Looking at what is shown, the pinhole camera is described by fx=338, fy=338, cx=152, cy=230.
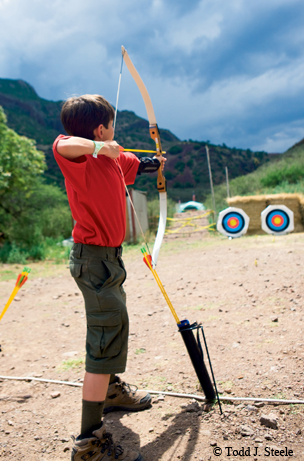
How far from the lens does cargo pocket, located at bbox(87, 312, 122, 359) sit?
4.04ft

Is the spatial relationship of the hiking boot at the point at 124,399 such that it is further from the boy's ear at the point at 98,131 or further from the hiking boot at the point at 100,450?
the boy's ear at the point at 98,131

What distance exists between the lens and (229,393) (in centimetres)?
159

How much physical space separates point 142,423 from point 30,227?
8581 millimetres

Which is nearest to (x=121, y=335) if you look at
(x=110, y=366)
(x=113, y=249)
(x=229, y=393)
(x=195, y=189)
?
(x=110, y=366)

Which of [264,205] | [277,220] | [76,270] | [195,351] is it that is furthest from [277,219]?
[76,270]

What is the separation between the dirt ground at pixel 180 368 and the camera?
132cm

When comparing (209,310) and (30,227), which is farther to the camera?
(30,227)

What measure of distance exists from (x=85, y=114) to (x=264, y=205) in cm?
788

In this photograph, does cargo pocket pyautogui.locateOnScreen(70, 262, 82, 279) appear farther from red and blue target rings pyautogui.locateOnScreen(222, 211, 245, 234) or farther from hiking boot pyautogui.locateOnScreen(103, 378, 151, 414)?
red and blue target rings pyautogui.locateOnScreen(222, 211, 245, 234)

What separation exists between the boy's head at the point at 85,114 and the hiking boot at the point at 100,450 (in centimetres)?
111

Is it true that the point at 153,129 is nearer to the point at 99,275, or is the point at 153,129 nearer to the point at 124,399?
the point at 99,275

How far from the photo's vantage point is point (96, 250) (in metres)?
1.29

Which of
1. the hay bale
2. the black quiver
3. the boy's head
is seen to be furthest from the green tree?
the black quiver

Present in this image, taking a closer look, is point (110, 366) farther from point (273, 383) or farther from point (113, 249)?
point (273, 383)
